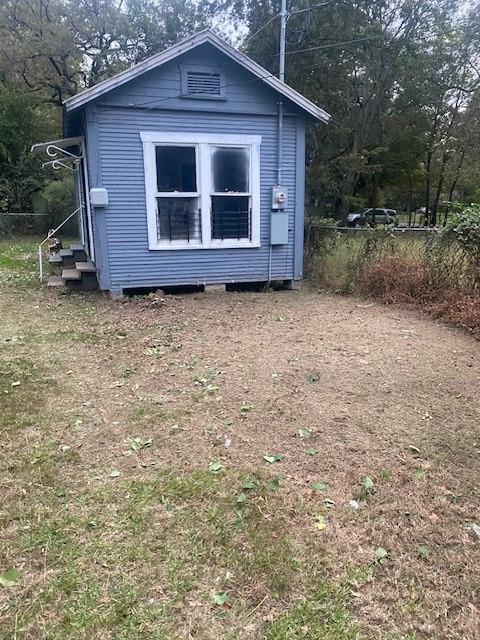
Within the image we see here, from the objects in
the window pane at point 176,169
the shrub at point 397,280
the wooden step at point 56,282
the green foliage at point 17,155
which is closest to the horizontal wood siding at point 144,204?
the window pane at point 176,169

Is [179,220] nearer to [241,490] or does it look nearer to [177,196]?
[177,196]

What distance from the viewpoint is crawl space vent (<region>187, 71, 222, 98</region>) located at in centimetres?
714

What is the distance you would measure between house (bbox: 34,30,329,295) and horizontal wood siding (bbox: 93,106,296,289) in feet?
0.05

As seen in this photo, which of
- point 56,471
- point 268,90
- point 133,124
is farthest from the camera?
point 268,90

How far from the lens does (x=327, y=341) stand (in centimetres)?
521

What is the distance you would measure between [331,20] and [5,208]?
14046 mm

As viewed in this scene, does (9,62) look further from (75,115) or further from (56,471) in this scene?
(56,471)

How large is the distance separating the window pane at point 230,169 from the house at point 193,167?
16 millimetres

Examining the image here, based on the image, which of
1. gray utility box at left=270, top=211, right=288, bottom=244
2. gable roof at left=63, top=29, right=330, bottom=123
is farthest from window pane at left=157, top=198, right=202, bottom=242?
gable roof at left=63, top=29, right=330, bottom=123

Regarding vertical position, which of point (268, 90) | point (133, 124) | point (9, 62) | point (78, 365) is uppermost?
point (9, 62)

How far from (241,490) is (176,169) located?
611 centimetres

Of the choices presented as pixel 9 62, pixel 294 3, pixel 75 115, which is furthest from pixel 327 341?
pixel 9 62

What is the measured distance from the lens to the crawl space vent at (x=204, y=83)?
23.4ft

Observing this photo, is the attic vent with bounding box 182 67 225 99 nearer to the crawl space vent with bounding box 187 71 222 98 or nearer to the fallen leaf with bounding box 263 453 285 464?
the crawl space vent with bounding box 187 71 222 98
